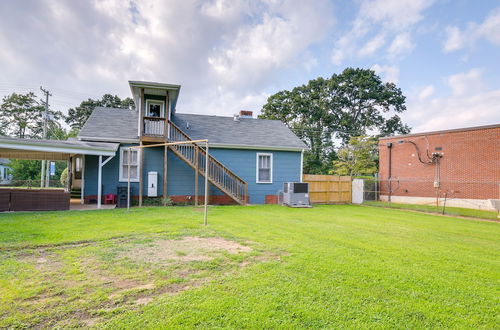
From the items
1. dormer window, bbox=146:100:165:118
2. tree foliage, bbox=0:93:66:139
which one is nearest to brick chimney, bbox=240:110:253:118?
dormer window, bbox=146:100:165:118

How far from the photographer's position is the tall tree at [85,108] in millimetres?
36844

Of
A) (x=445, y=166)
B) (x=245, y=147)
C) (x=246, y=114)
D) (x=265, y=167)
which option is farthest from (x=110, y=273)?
(x=445, y=166)

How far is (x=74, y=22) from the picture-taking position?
11.1 metres

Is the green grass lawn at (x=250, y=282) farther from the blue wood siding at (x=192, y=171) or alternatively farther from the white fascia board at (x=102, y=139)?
the white fascia board at (x=102, y=139)

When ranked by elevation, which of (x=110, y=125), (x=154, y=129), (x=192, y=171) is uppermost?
(x=110, y=125)

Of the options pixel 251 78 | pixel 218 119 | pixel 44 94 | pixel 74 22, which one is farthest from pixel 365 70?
pixel 44 94

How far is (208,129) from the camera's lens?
1434 centimetres

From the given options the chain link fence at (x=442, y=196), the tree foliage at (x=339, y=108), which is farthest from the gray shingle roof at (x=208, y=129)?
the tree foliage at (x=339, y=108)

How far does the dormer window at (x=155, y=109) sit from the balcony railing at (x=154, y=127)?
828 mm

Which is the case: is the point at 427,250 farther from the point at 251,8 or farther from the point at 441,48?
the point at 441,48

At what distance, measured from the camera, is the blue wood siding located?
39.1 ft

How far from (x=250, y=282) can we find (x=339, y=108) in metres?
35.2

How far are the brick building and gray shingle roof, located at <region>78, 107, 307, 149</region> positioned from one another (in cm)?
654

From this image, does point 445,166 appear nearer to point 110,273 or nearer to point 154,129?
point 154,129
